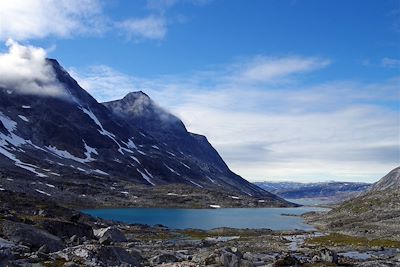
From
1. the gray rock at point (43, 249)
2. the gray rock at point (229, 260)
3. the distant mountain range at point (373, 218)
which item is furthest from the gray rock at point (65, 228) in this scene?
the distant mountain range at point (373, 218)

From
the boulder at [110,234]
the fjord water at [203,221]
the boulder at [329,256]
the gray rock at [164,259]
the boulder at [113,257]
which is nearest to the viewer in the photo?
the boulder at [113,257]

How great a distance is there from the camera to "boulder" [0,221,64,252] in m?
37.7

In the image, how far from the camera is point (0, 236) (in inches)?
1462

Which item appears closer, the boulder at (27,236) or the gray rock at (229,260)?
the boulder at (27,236)

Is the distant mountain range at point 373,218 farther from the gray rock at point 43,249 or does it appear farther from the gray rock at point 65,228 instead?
the gray rock at point 43,249

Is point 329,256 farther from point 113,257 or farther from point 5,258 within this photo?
point 5,258

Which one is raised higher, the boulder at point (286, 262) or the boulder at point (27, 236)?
the boulder at point (27, 236)

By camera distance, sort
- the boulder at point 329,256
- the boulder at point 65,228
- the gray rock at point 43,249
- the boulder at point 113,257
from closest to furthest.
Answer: the boulder at point 113,257
the gray rock at point 43,249
the boulder at point 329,256
the boulder at point 65,228

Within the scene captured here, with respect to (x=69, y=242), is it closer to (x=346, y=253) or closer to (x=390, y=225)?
(x=346, y=253)

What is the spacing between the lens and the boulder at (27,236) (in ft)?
124

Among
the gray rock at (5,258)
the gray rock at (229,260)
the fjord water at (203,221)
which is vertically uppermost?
→ the gray rock at (5,258)

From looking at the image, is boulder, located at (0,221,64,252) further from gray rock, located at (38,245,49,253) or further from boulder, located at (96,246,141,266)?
boulder, located at (96,246,141,266)

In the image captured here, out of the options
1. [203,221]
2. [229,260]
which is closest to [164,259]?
[229,260]

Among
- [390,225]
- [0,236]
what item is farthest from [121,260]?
[390,225]
